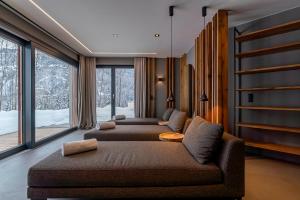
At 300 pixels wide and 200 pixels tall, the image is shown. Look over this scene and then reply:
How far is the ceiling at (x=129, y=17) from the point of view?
315cm

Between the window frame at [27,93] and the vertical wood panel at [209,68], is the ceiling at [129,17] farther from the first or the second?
the window frame at [27,93]

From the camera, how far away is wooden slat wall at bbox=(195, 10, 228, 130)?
3379 mm

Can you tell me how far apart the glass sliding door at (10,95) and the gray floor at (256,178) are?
45cm

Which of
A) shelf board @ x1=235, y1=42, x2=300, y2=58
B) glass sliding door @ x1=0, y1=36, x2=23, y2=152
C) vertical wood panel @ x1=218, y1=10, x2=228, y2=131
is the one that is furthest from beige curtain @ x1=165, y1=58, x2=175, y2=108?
glass sliding door @ x1=0, y1=36, x2=23, y2=152

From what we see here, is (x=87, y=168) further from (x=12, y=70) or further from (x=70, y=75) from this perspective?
(x=70, y=75)

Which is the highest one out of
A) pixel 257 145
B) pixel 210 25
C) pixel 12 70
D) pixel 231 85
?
pixel 210 25

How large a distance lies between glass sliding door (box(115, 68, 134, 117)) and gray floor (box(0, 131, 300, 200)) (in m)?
3.78

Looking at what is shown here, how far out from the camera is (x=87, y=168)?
6.14 feet

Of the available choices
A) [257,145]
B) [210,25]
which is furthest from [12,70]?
[257,145]

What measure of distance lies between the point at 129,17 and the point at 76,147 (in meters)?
2.52

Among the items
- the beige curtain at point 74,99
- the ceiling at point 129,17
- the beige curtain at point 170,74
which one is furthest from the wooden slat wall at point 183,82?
the beige curtain at point 74,99

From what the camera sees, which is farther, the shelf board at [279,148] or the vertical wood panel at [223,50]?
the vertical wood panel at [223,50]

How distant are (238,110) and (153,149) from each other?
2.46 metres

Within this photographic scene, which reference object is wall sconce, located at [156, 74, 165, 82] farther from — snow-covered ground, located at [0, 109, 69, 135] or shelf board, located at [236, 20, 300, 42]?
shelf board, located at [236, 20, 300, 42]
